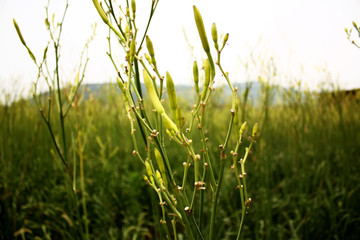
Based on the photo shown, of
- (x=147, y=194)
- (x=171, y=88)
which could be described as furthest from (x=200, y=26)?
(x=147, y=194)

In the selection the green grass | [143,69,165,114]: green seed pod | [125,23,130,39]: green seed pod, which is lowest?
the green grass

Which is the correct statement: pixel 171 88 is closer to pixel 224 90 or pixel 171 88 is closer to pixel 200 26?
pixel 200 26

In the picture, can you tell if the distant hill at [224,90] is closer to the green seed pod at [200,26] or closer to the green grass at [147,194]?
the green grass at [147,194]

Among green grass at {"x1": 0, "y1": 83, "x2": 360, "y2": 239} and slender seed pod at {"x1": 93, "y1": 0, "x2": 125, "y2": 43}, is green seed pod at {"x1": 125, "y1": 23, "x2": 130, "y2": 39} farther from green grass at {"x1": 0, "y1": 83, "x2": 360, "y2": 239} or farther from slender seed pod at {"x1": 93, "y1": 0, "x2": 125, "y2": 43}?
green grass at {"x1": 0, "y1": 83, "x2": 360, "y2": 239}

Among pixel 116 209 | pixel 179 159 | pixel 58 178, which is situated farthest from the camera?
pixel 179 159

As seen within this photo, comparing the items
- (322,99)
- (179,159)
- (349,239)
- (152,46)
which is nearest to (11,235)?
(179,159)

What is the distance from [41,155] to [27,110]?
103 centimetres

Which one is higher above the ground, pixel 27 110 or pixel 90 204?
pixel 27 110

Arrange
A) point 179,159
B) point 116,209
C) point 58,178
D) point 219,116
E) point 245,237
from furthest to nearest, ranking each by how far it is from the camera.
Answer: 1. point 219,116
2. point 179,159
3. point 58,178
4. point 116,209
5. point 245,237

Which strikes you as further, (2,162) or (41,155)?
(41,155)

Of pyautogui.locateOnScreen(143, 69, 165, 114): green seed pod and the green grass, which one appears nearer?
pyautogui.locateOnScreen(143, 69, 165, 114): green seed pod

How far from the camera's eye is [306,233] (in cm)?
151

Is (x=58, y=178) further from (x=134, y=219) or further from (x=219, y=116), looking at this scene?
(x=219, y=116)

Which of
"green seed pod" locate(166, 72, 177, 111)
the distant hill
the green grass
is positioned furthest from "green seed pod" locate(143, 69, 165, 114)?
the green grass
